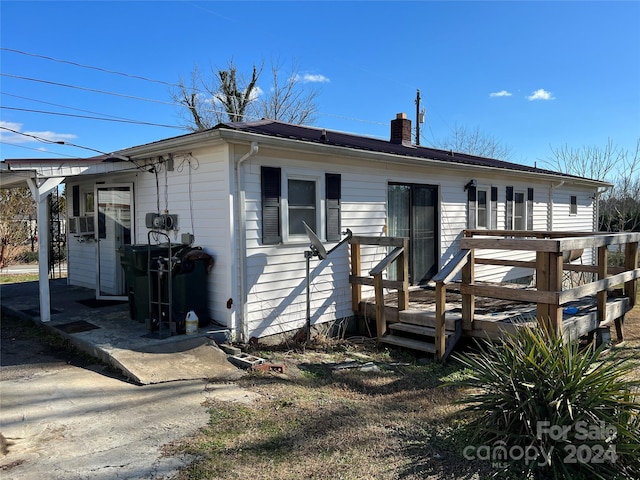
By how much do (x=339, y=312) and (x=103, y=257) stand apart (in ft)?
14.4

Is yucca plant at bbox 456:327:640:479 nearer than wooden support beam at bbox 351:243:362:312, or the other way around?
yucca plant at bbox 456:327:640:479

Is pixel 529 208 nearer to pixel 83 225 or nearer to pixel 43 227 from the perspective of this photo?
pixel 83 225

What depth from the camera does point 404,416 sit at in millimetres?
3844

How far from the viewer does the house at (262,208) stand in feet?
18.3

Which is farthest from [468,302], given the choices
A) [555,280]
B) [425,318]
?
[555,280]

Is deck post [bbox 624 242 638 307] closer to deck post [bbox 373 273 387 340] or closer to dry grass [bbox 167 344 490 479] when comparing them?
deck post [bbox 373 273 387 340]

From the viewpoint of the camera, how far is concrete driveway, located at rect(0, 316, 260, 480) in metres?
2.78

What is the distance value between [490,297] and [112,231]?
20.3 ft

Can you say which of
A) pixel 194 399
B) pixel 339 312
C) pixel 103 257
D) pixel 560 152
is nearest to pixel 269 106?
pixel 560 152

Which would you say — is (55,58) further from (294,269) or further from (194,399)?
(194,399)

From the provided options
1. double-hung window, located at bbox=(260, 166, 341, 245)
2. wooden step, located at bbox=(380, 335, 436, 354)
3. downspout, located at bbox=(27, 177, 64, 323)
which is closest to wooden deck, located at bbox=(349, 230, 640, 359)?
wooden step, located at bbox=(380, 335, 436, 354)

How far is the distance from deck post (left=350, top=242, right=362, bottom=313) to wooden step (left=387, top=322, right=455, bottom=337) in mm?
807

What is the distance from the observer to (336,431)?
3.38 metres

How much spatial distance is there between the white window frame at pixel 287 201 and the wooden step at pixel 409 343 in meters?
1.73
